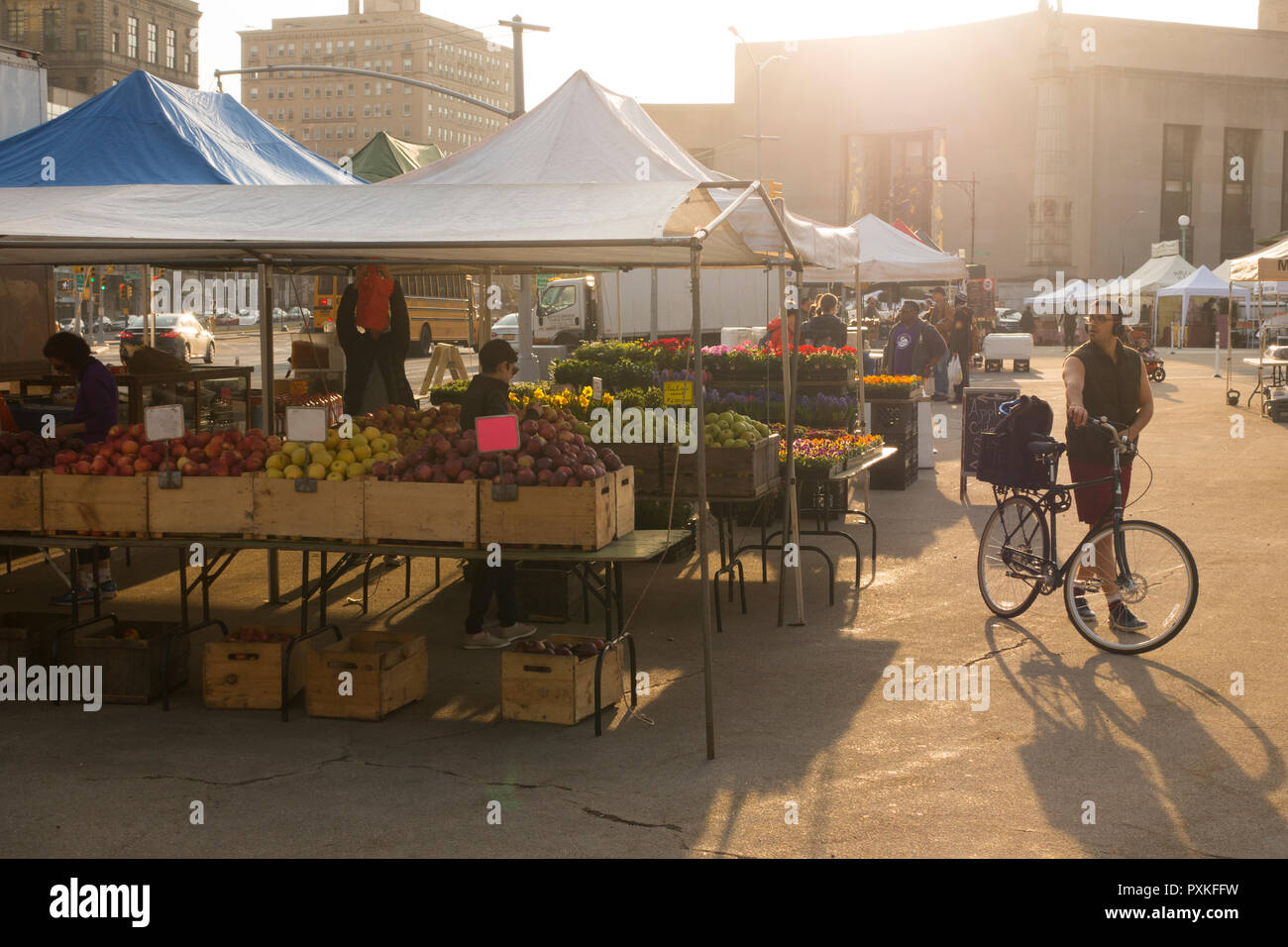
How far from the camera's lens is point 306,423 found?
22.6ft

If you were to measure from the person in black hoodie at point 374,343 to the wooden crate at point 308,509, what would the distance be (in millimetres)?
4934

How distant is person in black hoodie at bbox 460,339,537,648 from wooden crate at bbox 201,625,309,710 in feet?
4.74

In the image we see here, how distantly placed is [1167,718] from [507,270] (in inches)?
346

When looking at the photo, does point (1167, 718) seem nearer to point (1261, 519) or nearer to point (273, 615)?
point (273, 615)

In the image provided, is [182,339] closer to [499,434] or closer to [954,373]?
[954,373]

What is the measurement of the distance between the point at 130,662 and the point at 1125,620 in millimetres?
5699

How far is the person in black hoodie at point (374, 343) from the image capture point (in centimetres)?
1225

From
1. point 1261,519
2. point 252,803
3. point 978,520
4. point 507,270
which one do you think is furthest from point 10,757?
point 1261,519

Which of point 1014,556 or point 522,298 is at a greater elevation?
point 522,298

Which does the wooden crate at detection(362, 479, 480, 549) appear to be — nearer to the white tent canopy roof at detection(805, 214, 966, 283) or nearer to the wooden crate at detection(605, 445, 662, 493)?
the wooden crate at detection(605, 445, 662, 493)

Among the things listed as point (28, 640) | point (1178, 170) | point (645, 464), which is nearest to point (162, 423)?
point (28, 640)

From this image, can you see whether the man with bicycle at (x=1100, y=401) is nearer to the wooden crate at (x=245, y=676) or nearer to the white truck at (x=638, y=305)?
the wooden crate at (x=245, y=676)

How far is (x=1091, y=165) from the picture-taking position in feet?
294
